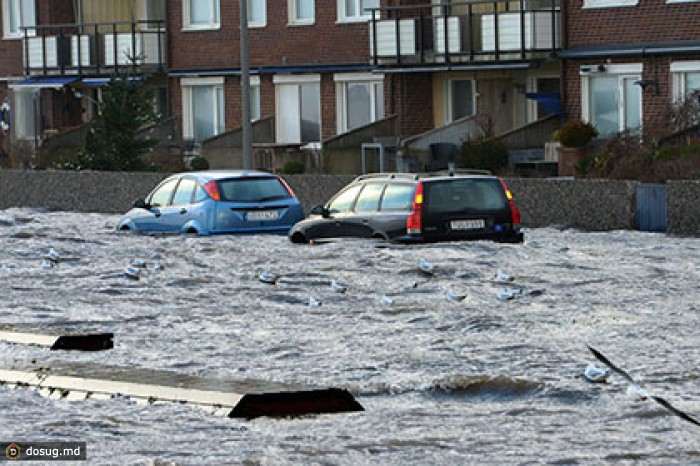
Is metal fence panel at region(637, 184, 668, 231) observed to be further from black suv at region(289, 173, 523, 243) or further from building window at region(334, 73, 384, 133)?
building window at region(334, 73, 384, 133)

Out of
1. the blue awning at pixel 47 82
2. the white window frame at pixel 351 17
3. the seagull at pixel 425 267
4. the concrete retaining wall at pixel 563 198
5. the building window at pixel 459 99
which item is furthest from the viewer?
the blue awning at pixel 47 82

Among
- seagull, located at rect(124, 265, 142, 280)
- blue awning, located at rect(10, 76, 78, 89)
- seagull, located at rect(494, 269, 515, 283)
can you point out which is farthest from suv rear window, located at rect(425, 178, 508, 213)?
blue awning, located at rect(10, 76, 78, 89)

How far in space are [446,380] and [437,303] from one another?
6623 mm

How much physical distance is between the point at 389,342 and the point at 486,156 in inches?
909

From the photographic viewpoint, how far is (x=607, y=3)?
Answer: 136 feet

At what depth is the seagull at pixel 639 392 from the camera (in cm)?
1302

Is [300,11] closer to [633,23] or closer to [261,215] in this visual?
[633,23]

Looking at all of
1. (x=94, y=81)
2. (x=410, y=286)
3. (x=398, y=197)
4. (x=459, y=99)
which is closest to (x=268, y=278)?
(x=398, y=197)

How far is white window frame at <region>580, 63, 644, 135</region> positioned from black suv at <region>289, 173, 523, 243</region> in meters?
15.9

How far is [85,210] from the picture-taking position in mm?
42219

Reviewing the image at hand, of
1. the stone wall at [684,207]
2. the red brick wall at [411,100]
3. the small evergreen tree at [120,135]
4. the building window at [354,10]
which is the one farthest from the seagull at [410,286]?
the building window at [354,10]

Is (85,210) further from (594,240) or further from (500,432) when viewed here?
(500,432)

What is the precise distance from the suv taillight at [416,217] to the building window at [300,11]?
26.0 m

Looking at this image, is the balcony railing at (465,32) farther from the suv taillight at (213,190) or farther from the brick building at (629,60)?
the suv taillight at (213,190)
